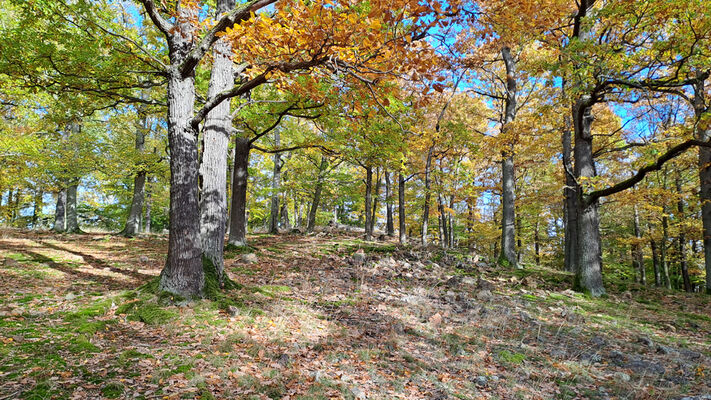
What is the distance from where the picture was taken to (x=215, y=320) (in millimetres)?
4734

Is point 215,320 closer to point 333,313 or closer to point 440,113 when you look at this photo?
point 333,313

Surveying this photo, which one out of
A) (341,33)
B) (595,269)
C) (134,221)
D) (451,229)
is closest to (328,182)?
(134,221)

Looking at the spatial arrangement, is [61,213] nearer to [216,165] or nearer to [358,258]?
[216,165]

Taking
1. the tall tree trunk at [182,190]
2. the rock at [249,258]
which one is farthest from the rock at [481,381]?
the rock at [249,258]

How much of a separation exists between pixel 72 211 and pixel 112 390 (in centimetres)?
1687

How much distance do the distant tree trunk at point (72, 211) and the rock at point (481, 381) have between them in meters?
18.2

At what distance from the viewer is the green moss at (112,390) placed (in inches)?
108

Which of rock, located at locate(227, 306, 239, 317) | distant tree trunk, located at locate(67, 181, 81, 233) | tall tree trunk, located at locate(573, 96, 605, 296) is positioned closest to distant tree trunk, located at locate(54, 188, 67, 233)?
distant tree trunk, located at locate(67, 181, 81, 233)

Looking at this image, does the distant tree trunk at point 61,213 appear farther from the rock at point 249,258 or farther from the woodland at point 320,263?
the rock at point 249,258

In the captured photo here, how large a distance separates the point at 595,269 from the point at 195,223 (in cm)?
1095

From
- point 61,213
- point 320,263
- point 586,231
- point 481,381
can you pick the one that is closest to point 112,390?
point 481,381

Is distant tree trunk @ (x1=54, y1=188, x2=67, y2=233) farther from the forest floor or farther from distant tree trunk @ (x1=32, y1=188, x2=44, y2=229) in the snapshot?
distant tree trunk @ (x1=32, y1=188, x2=44, y2=229)

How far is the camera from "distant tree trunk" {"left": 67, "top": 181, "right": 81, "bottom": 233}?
48.2ft

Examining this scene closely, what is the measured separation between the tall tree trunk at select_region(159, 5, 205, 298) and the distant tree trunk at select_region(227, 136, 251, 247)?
542cm
